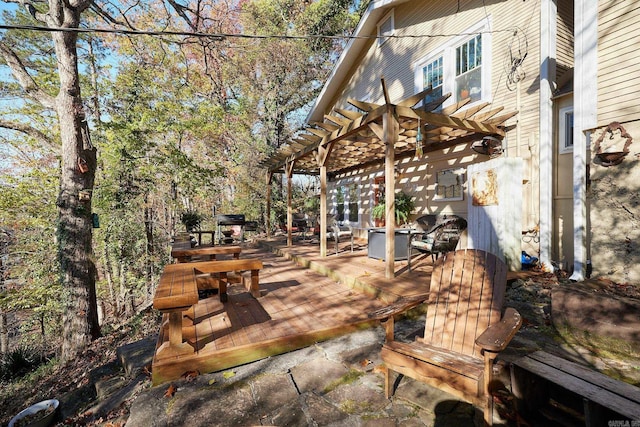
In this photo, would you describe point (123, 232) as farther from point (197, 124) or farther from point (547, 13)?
point (547, 13)

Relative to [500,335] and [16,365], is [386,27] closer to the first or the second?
[500,335]

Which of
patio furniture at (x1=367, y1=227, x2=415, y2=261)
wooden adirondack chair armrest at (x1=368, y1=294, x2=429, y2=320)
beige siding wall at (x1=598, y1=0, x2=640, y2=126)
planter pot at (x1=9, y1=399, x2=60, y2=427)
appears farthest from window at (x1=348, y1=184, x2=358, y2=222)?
planter pot at (x1=9, y1=399, x2=60, y2=427)

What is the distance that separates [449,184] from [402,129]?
6.65 ft

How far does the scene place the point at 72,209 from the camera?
5.28 metres

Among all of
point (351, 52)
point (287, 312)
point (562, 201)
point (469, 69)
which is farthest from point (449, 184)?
point (351, 52)

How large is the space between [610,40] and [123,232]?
406 inches

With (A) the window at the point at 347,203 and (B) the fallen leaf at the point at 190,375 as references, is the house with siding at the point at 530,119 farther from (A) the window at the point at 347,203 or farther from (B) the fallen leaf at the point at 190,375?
(B) the fallen leaf at the point at 190,375

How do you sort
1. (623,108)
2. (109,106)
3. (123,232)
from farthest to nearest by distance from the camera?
(109,106) → (123,232) → (623,108)

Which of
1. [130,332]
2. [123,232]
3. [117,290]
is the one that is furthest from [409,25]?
[117,290]

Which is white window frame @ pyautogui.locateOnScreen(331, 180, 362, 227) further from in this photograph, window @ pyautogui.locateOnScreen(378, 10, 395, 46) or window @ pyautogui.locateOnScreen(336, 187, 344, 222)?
window @ pyautogui.locateOnScreen(378, 10, 395, 46)

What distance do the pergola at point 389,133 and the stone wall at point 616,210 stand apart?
175 centimetres

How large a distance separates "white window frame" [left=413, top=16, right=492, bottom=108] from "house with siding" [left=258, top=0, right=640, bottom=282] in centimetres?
2

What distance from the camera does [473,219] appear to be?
17.7 ft

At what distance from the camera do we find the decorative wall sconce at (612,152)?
3494 millimetres
